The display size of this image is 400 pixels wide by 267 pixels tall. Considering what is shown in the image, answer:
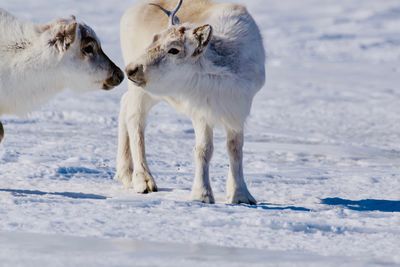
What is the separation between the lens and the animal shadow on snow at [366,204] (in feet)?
23.5

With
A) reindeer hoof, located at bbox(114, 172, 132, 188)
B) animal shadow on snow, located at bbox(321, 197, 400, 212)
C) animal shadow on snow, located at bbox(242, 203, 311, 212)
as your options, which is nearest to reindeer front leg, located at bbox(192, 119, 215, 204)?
animal shadow on snow, located at bbox(242, 203, 311, 212)

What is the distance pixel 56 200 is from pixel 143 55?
3.73 feet

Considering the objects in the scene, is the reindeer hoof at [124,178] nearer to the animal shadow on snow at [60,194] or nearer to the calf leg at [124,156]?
the calf leg at [124,156]

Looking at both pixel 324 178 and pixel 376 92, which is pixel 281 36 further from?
pixel 324 178

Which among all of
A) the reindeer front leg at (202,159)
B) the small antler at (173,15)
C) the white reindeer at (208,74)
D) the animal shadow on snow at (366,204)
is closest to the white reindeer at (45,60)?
the white reindeer at (208,74)

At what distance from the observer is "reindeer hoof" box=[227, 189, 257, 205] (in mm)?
7254

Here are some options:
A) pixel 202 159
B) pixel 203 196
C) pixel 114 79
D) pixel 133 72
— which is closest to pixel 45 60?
pixel 114 79

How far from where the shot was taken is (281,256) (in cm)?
511

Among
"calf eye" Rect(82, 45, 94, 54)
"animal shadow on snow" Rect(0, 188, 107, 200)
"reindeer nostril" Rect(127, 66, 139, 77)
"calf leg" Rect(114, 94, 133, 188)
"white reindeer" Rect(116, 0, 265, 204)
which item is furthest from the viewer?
"calf leg" Rect(114, 94, 133, 188)

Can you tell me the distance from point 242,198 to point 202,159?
1.29 ft

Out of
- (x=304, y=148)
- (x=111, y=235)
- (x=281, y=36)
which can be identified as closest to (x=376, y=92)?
(x=304, y=148)

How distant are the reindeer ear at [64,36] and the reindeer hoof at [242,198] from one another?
1569 millimetres

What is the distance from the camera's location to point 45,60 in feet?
24.0

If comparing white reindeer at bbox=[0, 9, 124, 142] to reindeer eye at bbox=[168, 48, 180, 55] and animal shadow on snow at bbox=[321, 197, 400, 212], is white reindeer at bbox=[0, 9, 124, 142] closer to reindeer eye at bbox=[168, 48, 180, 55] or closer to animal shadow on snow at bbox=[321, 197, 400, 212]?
reindeer eye at bbox=[168, 48, 180, 55]
